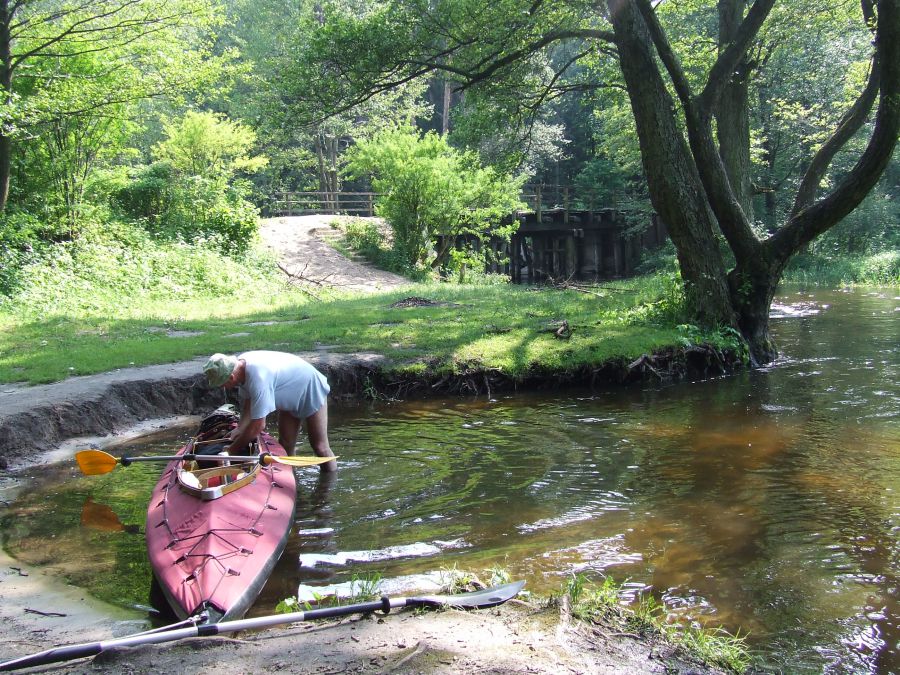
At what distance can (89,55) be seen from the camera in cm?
1680

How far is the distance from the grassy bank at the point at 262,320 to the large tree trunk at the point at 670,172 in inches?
26.8

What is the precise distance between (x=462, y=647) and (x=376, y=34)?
1145 centimetres

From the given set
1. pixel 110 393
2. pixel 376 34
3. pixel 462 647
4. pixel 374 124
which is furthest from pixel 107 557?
pixel 374 124

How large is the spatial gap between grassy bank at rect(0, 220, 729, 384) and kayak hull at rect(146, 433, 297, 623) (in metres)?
5.11

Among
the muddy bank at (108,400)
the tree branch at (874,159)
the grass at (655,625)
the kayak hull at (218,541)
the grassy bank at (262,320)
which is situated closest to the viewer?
the grass at (655,625)

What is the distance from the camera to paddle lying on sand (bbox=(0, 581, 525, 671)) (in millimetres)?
3527

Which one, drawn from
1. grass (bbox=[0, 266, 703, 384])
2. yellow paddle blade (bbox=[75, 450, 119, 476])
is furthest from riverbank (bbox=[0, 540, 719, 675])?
grass (bbox=[0, 266, 703, 384])

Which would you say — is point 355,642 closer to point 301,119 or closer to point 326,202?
point 301,119

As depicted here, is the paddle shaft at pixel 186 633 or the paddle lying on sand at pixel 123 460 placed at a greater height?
the paddle lying on sand at pixel 123 460

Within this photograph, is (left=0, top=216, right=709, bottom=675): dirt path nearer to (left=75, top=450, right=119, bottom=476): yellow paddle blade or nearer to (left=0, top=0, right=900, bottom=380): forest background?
(left=75, top=450, right=119, bottom=476): yellow paddle blade

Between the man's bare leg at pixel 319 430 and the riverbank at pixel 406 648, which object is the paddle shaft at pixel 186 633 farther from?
the man's bare leg at pixel 319 430

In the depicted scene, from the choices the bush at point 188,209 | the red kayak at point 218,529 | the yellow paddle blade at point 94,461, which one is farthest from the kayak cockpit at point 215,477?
the bush at point 188,209

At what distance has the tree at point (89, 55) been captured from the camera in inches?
612

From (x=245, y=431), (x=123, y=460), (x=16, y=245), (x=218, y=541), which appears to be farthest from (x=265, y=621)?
(x=16, y=245)
